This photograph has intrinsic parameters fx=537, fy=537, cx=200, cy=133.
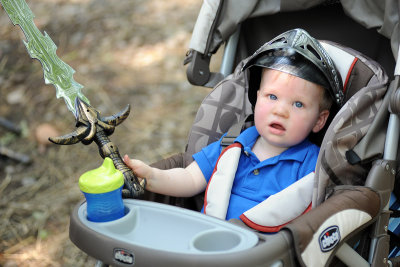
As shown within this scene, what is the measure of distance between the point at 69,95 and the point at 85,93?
7.58 ft

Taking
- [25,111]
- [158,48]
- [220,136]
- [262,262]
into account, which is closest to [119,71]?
[158,48]

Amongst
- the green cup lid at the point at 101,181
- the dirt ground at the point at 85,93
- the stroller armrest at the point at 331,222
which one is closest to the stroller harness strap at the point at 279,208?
the stroller armrest at the point at 331,222

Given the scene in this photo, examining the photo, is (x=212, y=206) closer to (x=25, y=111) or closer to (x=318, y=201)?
(x=318, y=201)

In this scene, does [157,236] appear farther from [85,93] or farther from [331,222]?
[85,93]

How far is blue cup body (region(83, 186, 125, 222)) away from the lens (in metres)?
1.27

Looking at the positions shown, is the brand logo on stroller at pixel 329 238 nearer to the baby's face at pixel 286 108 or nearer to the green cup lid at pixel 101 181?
the baby's face at pixel 286 108

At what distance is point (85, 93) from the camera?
11.9ft

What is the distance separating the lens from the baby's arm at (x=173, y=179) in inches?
61.7

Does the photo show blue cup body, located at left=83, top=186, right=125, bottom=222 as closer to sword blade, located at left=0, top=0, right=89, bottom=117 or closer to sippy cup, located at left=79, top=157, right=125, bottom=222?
sippy cup, located at left=79, top=157, right=125, bottom=222

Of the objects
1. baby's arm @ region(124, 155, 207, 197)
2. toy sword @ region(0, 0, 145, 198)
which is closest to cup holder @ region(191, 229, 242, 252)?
toy sword @ region(0, 0, 145, 198)

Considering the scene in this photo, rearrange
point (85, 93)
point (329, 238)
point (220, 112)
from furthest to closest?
point (85, 93) → point (220, 112) → point (329, 238)

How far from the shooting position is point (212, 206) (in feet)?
5.43

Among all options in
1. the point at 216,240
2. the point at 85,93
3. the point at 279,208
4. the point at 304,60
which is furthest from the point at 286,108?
the point at 85,93

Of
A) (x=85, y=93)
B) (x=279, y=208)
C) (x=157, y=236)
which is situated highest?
(x=157, y=236)
